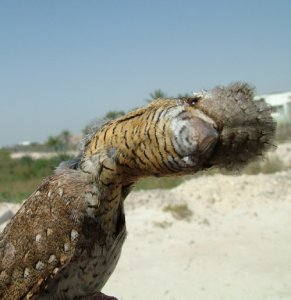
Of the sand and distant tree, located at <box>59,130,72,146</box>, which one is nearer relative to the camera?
the sand

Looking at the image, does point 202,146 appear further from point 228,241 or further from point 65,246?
point 228,241

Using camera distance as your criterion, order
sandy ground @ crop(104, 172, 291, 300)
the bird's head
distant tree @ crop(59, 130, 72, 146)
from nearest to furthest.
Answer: the bird's head, sandy ground @ crop(104, 172, 291, 300), distant tree @ crop(59, 130, 72, 146)

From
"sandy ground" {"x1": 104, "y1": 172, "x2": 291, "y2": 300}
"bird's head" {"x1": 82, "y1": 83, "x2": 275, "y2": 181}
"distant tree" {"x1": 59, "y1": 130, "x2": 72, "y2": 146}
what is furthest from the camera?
"distant tree" {"x1": 59, "y1": 130, "x2": 72, "y2": 146}

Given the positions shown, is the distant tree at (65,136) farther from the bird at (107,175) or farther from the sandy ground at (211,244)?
the bird at (107,175)

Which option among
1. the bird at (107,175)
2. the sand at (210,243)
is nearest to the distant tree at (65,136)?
the sand at (210,243)

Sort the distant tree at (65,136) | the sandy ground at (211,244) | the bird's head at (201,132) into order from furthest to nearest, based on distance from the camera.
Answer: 1. the distant tree at (65,136)
2. the sandy ground at (211,244)
3. the bird's head at (201,132)

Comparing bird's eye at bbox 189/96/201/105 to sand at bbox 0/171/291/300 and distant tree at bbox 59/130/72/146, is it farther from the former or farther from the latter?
distant tree at bbox 59/130/72/146

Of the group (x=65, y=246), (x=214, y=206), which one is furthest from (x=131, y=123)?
(x=214, y=206)

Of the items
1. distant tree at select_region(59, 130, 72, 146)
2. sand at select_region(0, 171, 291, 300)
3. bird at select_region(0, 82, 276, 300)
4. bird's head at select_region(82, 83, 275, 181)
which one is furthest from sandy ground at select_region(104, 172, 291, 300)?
distant tree at select_region(59, 130, 72, 146)
